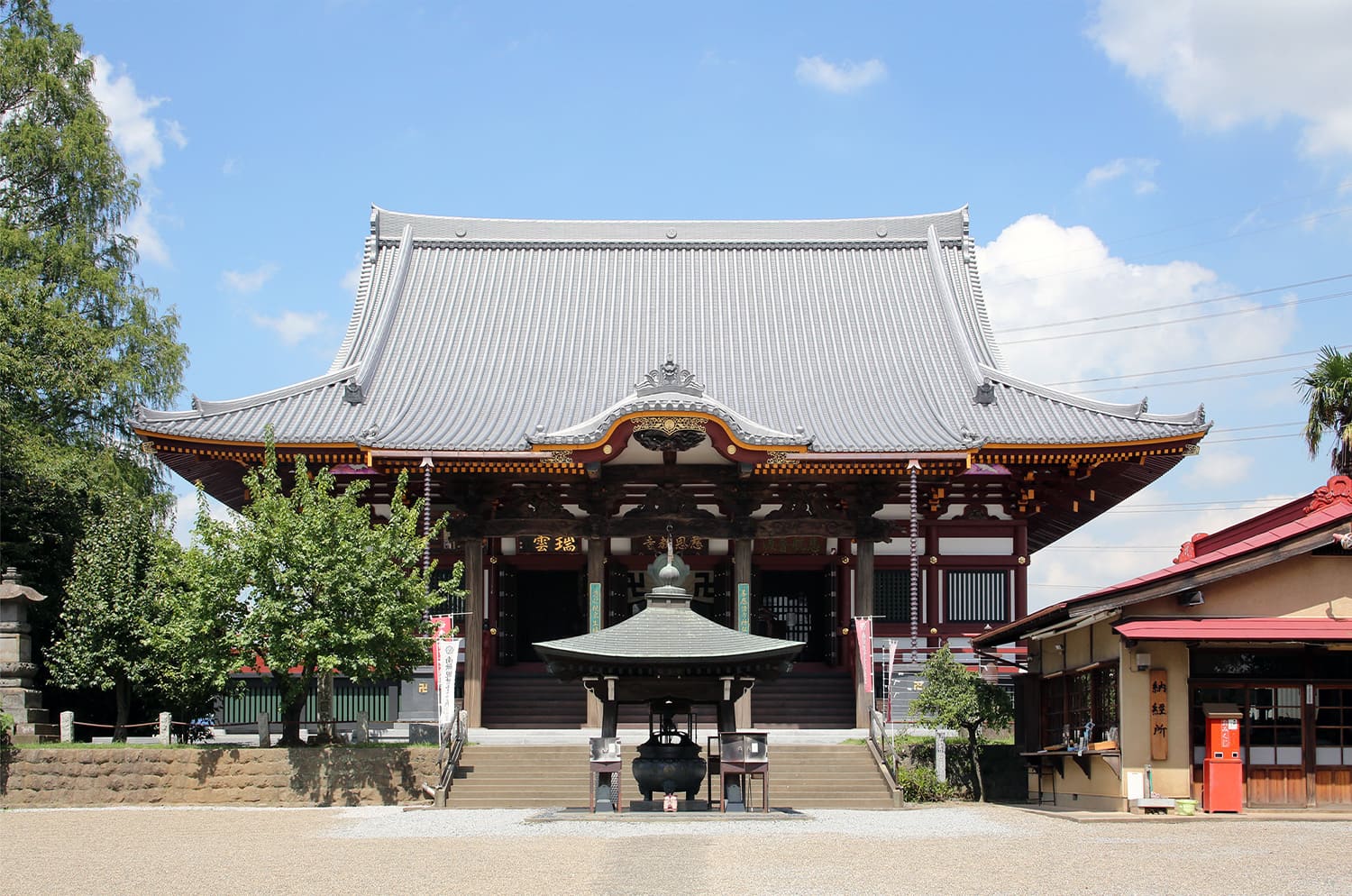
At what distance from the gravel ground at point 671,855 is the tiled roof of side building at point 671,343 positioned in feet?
30.3

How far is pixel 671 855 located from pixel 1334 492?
10483 millimetres

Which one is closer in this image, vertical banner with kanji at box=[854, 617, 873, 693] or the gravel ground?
the gravel ground

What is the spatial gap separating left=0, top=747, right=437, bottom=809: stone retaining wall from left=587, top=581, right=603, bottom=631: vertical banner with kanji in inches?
209

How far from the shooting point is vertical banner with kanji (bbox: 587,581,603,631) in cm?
2672

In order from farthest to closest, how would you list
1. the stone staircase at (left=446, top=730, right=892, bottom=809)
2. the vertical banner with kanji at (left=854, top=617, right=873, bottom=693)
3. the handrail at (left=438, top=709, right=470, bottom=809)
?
the vertical banner with kanji at (left=854, top=617, right=873, bottom=693) < the stone staircase at (left=446, top=730, right=892, bottom=809) < the handrail at (left=438, top=709, right=470, bottom=809)

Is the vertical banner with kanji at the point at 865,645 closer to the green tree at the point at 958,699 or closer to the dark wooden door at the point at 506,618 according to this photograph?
the green tree at the point at 958,699

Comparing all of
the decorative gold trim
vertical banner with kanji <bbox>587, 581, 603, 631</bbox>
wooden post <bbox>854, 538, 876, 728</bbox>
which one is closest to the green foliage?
wooden post <bbox>854, 538, 876, 728</bbox>

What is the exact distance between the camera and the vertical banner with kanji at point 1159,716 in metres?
19.3

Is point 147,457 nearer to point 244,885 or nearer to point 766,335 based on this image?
point 766,335

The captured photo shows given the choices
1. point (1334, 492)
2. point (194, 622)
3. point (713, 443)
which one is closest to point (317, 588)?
point (194, 622)

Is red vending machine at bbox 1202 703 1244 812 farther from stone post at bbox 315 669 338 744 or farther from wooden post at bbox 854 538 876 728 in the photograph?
stone post at bbox 315 669 338 744

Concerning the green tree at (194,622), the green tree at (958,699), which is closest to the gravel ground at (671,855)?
the green tree at (958,699)

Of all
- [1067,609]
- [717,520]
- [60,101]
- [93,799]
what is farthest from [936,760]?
[60,101]

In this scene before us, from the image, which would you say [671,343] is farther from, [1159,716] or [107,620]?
[1159,716]
